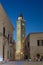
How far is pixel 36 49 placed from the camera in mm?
32219

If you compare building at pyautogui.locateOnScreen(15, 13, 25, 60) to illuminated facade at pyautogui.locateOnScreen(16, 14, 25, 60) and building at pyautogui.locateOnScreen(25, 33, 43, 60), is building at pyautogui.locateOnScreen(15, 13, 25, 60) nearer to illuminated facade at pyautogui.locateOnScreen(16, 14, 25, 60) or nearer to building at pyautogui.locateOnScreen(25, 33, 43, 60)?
illuminated facade at pyautogui.locateOnScreen(16, 14, 25, 60)

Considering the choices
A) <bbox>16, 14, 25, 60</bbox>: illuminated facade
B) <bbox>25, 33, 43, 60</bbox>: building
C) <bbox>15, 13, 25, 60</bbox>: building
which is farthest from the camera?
<bbox>16, 14, 25, 60</bbox>: illuminated facade

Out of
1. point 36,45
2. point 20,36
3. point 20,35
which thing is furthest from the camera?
point 20,35

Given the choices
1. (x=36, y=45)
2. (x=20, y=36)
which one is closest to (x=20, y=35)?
(x=20, y=36)

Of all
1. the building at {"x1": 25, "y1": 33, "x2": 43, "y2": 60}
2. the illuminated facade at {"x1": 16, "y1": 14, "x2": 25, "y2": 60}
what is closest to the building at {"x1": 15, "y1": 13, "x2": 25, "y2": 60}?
the illuminated facade at {"x1": 16, "y1": 14, "x2": 25, "y2": 60}

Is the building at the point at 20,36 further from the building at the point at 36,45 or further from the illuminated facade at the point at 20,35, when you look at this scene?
the building at the point at 36,45

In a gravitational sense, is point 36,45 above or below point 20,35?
below

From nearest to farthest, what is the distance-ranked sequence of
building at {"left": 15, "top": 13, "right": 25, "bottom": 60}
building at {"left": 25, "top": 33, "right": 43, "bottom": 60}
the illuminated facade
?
building at {"left": 25, "top": 33, "right": 43, "bottom": 60} < building at {"left": 15, "top": 13, "right": 25, "bottom": 60} < the illuminated facade

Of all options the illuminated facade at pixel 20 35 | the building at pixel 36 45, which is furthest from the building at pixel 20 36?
the building at pixel 36 45

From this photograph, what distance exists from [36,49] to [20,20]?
1740cm

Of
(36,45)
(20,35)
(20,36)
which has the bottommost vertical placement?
(36,45)

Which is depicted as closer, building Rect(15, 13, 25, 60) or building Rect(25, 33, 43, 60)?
building Rect(25, 33, 43, 60)

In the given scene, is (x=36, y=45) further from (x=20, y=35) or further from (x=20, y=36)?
(x=20, y=35)

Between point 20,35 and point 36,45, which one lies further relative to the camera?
point 20,35
